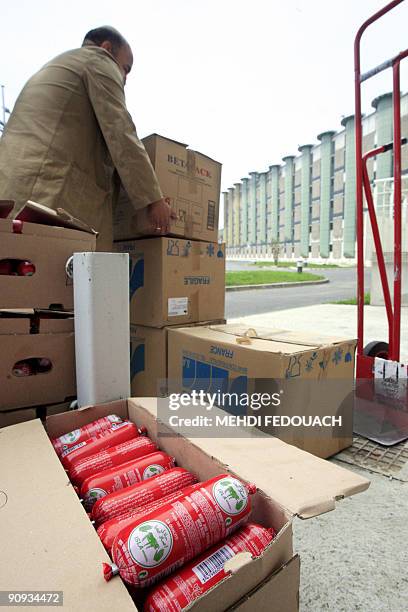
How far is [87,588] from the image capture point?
0.49 metres

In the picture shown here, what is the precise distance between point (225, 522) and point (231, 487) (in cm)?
5

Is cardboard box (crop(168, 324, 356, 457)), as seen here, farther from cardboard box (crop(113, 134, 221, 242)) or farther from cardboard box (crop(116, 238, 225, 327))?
cardboard box (crop(113, 134, 221, 242))

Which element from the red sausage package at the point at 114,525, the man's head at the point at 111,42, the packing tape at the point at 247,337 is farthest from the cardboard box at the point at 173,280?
the red sausage package at the point at 114,525

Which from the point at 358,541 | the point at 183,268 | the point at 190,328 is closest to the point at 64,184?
the point at 183,268

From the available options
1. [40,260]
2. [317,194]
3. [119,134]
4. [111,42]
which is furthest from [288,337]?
[317,194]

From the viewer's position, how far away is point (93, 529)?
0.61m

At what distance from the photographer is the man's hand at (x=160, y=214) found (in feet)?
6.09

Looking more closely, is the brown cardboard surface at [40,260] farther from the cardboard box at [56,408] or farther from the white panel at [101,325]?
the cardboard box at [56,408]

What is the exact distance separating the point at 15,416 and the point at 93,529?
0.64m

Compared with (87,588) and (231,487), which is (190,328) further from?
(87,588)

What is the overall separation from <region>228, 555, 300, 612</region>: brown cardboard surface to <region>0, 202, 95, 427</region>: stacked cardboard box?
864mm

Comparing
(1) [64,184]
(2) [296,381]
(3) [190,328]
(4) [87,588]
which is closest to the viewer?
(4) [87,588]

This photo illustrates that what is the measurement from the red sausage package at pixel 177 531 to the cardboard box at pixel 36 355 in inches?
27.3

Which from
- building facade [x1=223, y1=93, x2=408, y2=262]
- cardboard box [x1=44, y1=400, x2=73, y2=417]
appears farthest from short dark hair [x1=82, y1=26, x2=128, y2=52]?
building facade [x1=223, y1=93, x2=408, y2=262]
